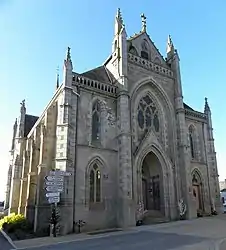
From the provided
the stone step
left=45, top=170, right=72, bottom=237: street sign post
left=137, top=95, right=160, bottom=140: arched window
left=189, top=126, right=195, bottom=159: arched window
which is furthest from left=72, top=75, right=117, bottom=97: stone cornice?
the stone step

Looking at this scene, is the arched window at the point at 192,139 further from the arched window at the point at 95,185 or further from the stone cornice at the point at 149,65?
the arched window at the point at 95,185

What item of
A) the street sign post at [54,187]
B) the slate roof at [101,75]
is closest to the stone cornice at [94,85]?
the slate roof at [101,75]

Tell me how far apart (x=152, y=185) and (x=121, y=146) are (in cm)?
617

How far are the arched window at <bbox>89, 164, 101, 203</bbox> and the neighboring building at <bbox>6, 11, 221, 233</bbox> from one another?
7 cm

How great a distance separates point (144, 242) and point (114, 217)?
7880mm

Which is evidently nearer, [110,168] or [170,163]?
[110,168]

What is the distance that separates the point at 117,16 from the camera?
26.4 meters

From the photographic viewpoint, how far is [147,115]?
24359mm

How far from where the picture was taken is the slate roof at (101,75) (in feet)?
76.8

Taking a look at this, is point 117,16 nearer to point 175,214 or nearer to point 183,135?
point 183,135

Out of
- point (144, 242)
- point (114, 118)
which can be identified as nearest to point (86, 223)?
point (144, 242)

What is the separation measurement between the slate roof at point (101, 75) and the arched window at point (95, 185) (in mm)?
8318

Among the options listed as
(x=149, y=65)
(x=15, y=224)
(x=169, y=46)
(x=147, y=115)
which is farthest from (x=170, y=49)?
(x=15, y=224)

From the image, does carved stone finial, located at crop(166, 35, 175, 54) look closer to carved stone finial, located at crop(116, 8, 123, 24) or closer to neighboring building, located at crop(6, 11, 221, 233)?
neighboring building, located at crop(6, 11, 221, 233)
